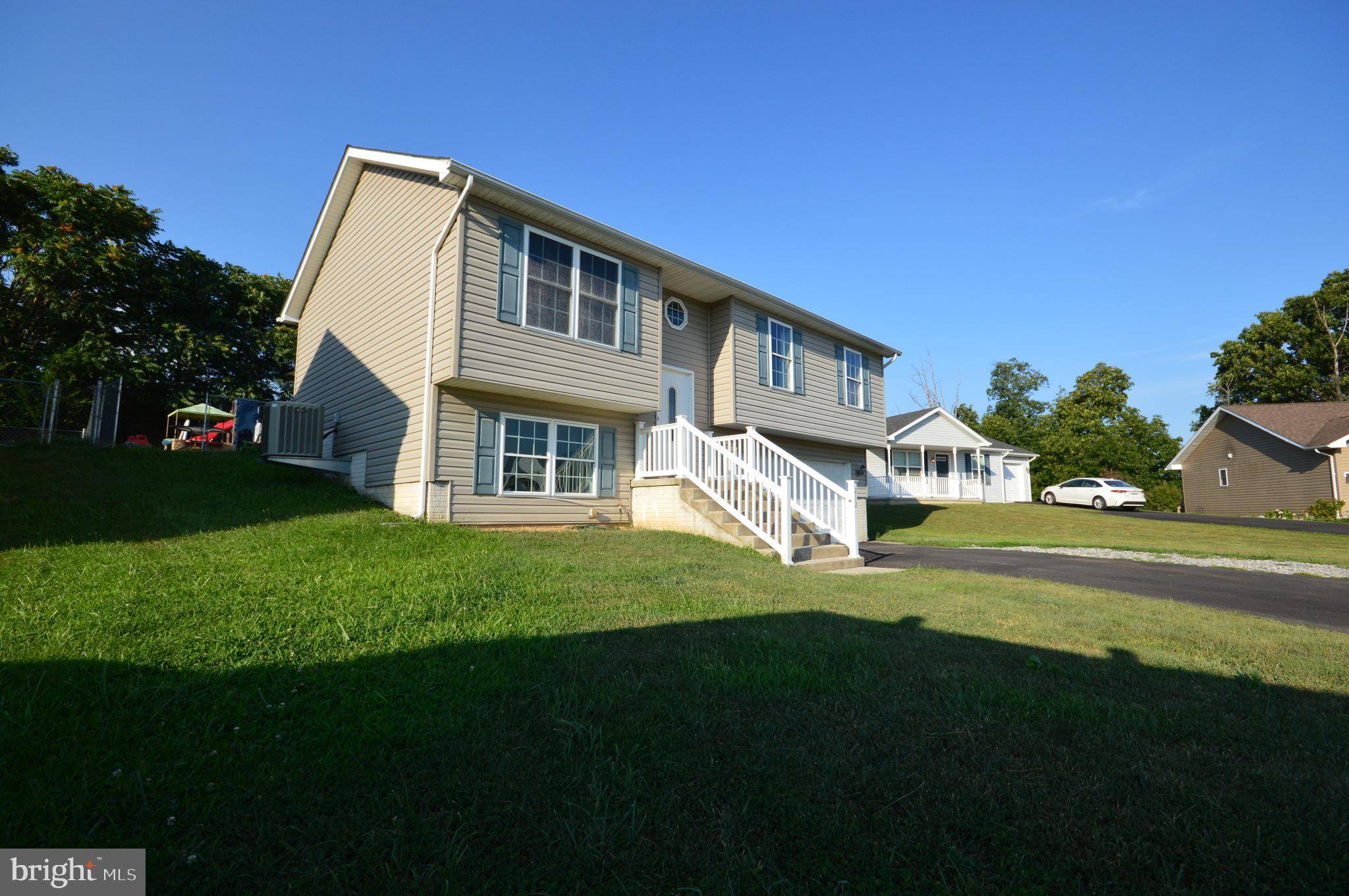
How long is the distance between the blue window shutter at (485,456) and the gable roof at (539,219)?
3390 mm

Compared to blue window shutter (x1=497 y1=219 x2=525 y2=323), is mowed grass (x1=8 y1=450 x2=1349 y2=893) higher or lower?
lower

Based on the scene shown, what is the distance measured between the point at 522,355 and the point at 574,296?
5.10 feet

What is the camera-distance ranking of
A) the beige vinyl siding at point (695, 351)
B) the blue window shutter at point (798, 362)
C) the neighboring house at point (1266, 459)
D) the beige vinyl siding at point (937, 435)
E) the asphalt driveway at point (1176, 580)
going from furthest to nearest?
the beige vinyl siding at point (937, 435)
the neighboring house at point (1266, 459)
the blue window shutter at point (798, 362)
the beige vinyl siding at point (695, 351)
the asphalt driveway at point (1176, 580)

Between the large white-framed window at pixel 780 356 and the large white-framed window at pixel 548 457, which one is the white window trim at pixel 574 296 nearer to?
the large white-framed window at pixel 548 457

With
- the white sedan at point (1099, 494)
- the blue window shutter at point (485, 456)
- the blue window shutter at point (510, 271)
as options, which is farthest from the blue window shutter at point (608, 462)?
the white sedan at point (1099, 494)

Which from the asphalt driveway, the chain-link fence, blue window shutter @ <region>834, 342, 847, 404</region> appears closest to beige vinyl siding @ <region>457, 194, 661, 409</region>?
the asphalt driveway

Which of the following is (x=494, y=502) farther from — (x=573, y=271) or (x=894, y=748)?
→ (x=894, y=748)

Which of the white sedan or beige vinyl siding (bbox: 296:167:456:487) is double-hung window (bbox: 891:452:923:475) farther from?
beige vinyl siding (bbox: 296:167:456:487)

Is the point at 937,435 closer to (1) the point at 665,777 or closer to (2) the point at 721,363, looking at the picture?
(2) the point at 721,363

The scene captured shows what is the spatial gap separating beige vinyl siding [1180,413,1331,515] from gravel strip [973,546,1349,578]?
58.6 ft

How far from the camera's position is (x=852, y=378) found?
16844mm

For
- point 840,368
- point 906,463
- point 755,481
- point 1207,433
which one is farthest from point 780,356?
point 1207,433

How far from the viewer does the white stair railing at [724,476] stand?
9281 mm

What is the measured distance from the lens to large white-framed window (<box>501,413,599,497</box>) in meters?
10.3
